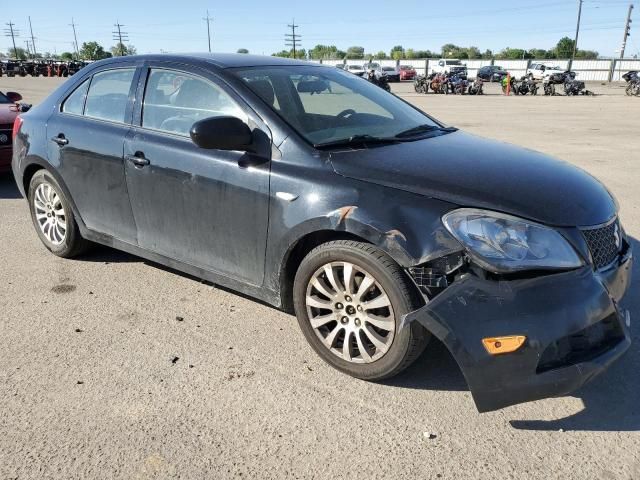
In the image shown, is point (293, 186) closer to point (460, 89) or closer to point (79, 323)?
point (79, 323)

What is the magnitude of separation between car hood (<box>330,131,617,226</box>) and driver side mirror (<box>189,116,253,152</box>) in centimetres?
54

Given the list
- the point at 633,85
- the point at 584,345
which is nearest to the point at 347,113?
the point at 584,345

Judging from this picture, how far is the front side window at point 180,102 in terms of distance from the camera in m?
3.49

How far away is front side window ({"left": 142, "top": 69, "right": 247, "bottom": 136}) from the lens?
3488 millimetres

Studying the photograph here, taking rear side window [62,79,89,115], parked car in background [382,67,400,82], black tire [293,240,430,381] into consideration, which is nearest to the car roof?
rear side window [62,79,89,115]

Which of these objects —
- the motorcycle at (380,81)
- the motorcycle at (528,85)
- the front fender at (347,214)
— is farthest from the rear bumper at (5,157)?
the motorcycle at (528,85)

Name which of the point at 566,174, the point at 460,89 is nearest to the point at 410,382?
the point at 566,174

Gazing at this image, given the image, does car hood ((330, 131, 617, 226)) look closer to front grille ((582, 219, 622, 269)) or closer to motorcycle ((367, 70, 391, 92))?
front grille ((582, 219, 622, 269))

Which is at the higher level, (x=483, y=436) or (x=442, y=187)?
(x=442, y=187)

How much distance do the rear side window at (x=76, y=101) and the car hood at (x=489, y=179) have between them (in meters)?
2.48

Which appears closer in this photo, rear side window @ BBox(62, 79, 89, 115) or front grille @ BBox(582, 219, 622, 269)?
front grille @ BBox(582, 219, 622, 269)

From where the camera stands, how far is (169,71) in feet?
12.5

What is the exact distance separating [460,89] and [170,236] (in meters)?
33.0

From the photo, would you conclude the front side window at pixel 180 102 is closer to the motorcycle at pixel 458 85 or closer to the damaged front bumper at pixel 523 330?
the damaged front bumper at pixel 523 330
